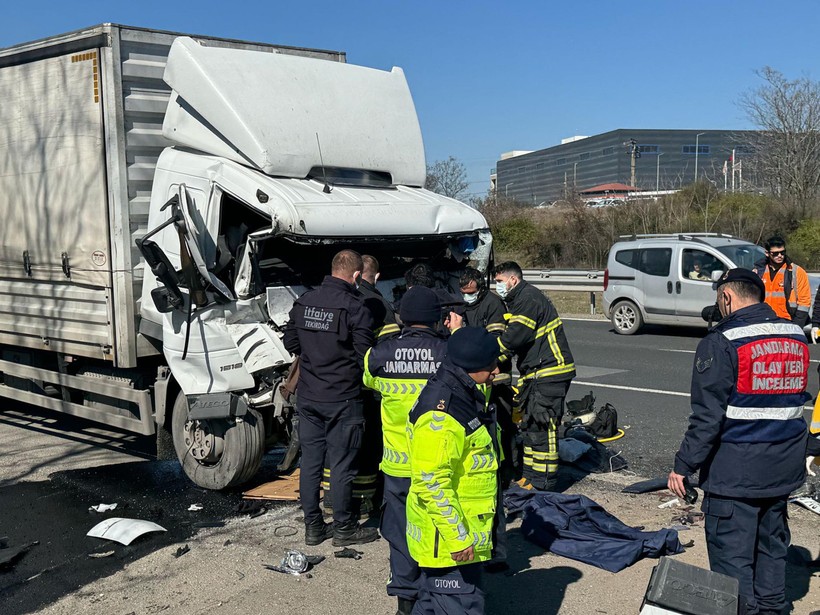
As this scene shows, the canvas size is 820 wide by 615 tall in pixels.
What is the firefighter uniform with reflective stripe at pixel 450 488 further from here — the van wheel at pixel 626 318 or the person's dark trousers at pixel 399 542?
the van wheel at pixel 626 318

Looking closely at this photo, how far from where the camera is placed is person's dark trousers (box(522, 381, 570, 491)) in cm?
620

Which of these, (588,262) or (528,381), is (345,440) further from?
(588,262)

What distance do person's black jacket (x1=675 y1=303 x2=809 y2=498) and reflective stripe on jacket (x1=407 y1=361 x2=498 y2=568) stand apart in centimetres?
104

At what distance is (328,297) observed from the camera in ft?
→ 17.4

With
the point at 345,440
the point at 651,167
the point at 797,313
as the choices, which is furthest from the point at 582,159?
the point at 345,440

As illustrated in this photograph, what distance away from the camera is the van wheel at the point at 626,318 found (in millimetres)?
15039

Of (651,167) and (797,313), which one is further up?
(651,167)

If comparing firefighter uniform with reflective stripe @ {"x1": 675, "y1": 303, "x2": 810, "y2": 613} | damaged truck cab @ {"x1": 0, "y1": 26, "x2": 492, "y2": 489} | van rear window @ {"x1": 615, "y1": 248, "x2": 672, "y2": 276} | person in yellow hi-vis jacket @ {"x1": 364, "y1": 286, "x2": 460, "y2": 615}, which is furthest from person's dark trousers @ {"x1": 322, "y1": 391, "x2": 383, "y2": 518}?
van rear window @ {"x1": 615, "y1": 248, "x2": 672, "y2": 276}

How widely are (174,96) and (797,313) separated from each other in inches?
261

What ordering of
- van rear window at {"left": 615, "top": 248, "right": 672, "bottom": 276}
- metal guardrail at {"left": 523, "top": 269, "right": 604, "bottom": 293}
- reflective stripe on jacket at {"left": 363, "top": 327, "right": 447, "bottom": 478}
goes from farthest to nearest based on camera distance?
metal guardrail at {"left": 523, "top": 269, "right": 604, "bottom": 293} → van rear window at {"left": 615, "top": 248, "right": 672, "bottom": 276} → reflective stripe on jacket at {"left": 363, "top": 327, "right": 447, "bottom": 478}

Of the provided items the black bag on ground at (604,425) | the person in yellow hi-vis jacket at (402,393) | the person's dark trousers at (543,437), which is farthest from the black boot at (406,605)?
the black bag on ground at (604,425)

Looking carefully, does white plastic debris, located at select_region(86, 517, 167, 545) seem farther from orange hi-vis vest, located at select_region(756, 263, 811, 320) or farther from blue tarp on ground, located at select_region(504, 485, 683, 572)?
orange hi-vis vest, located at select_region(756, 263, 811, 320)

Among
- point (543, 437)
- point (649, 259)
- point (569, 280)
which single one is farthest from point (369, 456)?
point (569, 280)

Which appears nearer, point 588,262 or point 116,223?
point 116,223
